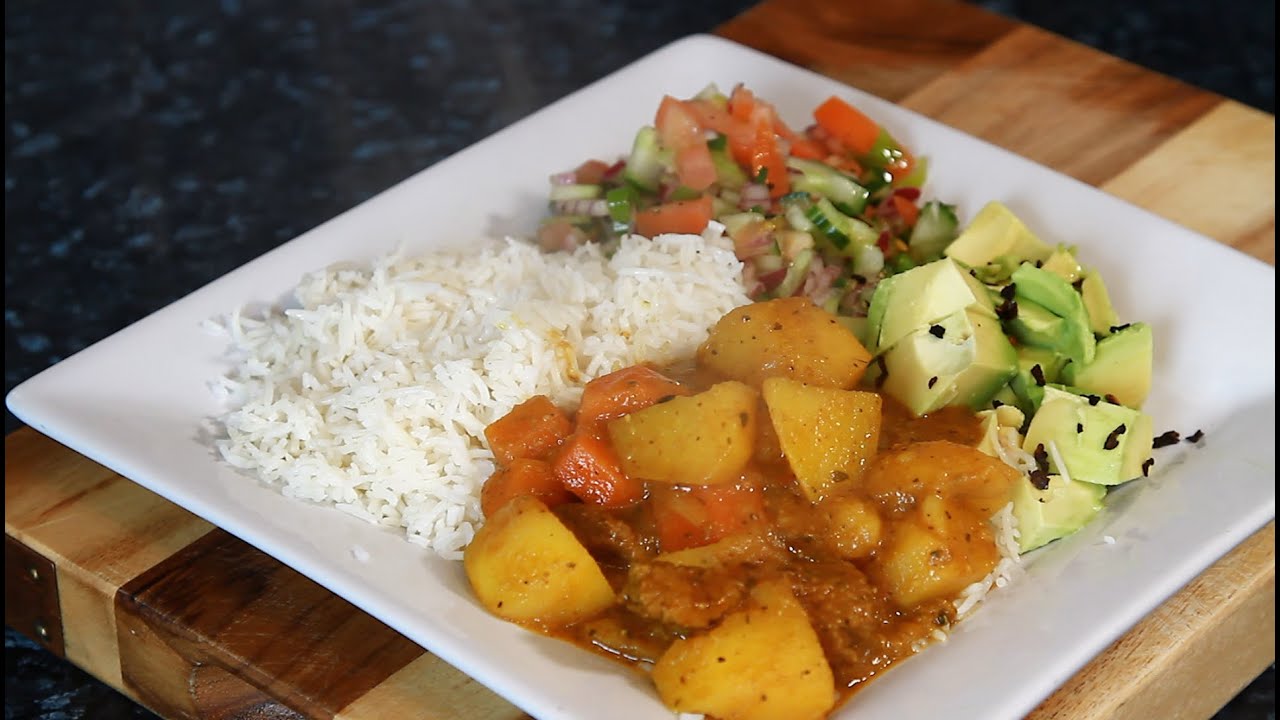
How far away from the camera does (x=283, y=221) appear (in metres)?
5.20

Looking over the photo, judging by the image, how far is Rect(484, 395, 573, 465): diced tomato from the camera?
3.37 m

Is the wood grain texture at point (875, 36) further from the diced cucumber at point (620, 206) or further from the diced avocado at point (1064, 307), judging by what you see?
the diced avocado at point (1064, 307)

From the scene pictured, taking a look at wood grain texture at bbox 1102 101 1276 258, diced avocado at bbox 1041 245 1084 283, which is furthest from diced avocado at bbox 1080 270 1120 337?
wood grain texture at bbox 1102 101 1276 258

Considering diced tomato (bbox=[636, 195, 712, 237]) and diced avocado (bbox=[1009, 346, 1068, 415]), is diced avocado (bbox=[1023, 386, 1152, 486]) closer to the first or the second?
diced avocado (bbox=[1009, 346, 1068, 415])

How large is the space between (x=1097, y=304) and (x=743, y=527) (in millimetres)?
1314

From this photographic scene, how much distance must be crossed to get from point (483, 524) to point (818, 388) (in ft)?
2.50

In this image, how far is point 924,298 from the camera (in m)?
3.66


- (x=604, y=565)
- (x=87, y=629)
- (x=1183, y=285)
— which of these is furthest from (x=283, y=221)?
(x=1183, y=285)

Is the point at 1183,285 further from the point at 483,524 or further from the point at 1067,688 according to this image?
the point at 483,524

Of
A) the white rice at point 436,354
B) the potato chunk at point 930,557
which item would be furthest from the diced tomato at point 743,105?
the potato chunk at point 930,557

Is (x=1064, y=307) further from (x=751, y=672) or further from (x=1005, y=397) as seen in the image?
(x=751, y=672)

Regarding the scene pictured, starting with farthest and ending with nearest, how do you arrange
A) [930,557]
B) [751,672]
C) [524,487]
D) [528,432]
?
[528,432] → [524,487] → [930,557] → [751,672]

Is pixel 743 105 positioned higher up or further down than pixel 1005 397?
higher up

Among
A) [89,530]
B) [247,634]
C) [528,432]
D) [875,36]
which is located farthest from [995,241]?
[89,530]
